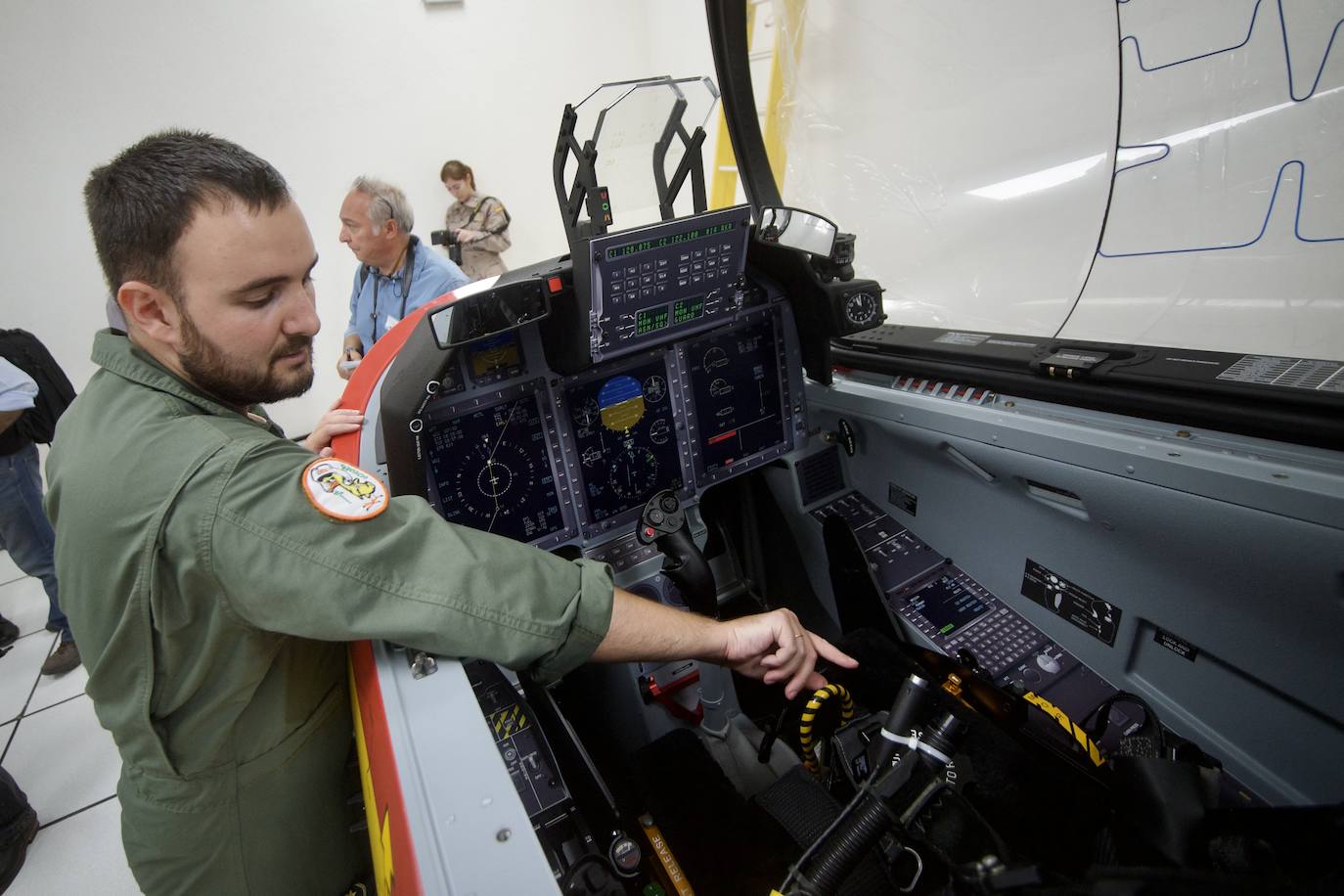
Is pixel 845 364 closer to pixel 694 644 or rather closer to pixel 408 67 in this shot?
pixel 694 644

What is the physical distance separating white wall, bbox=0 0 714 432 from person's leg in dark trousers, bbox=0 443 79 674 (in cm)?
201

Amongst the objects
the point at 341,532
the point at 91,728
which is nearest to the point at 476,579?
the point at 341,532

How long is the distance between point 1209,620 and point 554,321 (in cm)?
146

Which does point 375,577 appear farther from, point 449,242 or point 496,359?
point 449,242

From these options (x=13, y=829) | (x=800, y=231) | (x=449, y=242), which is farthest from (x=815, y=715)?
(x=449, y=242)

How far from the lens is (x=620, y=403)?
1.63 m

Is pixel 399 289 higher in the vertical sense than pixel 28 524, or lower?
higher

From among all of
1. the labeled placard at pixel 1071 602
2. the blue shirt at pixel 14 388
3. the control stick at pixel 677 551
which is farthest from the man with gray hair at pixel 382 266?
the labeled placard at pixel 1071 602

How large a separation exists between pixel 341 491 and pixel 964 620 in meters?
1.48

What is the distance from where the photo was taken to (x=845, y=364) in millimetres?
1936

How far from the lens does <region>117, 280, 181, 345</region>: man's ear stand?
82cm

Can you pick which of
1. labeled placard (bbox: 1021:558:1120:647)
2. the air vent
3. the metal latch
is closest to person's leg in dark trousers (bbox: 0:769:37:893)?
the air vent

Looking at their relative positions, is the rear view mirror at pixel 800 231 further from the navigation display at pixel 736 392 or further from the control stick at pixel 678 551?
the control stick at pixel 678 551

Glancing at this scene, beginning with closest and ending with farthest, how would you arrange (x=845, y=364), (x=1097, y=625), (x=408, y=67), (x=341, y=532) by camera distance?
(x=341, y=532) → (x=1097, y=625) → (x=845, y=364) → (x=408, y=67)
